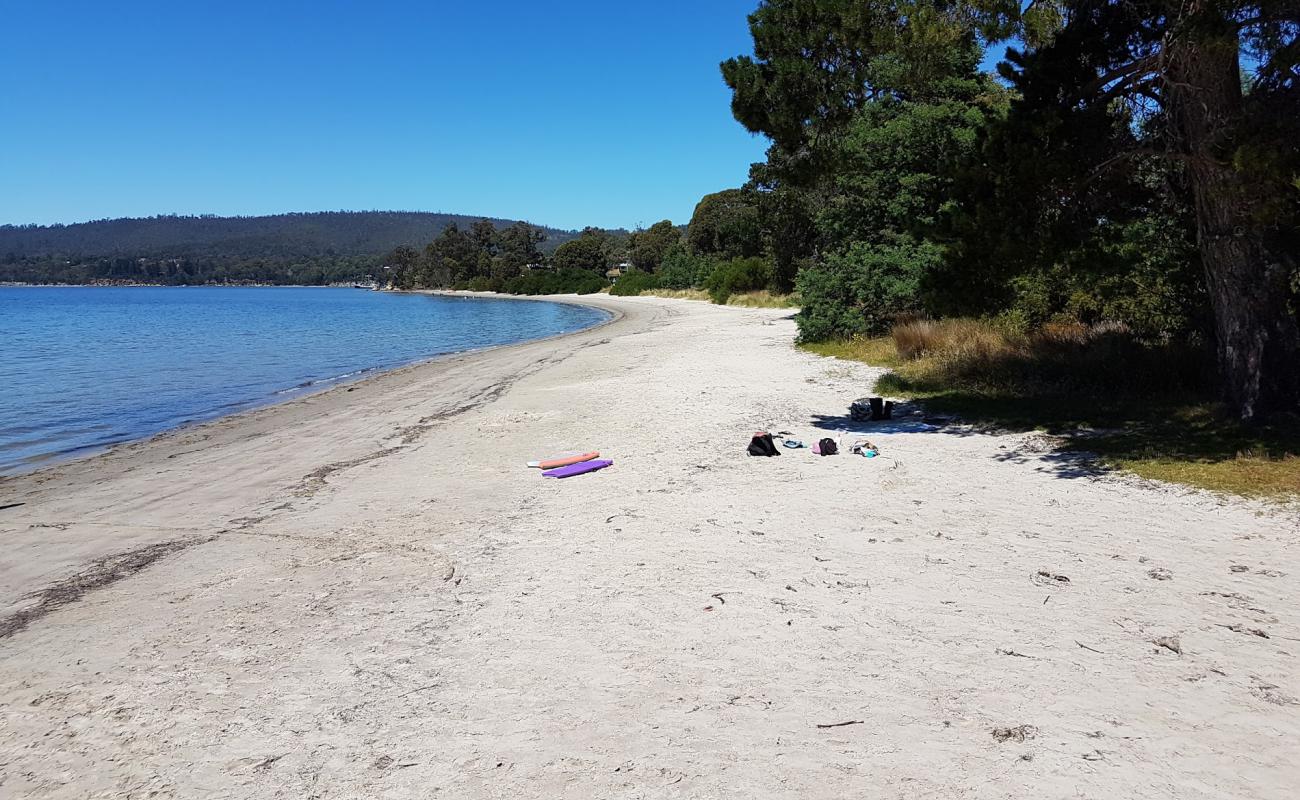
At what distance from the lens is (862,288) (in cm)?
1747

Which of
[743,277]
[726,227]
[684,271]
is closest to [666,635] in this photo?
[743,277]

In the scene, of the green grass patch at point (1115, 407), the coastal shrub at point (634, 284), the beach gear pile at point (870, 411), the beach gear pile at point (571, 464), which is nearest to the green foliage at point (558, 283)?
the coastal shrub at point (634, 284)

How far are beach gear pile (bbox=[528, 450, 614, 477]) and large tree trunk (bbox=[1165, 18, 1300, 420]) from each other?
6522 millimetres

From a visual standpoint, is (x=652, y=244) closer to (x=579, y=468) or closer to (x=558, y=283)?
(x=558, y=283)

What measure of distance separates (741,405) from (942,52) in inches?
219

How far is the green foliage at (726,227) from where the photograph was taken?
1753 inches

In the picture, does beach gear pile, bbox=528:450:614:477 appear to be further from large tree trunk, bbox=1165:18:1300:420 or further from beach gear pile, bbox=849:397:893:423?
large tree trunk, bbox=1165:18:1300:420

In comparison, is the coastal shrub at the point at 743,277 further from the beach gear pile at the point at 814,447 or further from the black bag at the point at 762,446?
the black bag at the point at 762,446

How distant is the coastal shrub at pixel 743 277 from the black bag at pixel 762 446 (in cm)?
3567

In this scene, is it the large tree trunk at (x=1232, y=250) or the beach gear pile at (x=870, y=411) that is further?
the beach gear pile at (x=870, y=411)

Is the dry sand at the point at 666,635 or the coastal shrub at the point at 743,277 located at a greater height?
the coastal shrub at the point at 743,277

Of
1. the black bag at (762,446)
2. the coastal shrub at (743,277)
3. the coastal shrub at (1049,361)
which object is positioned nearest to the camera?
the black bag at (762,446)

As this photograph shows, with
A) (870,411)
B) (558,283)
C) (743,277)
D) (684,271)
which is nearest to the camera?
(870,411)

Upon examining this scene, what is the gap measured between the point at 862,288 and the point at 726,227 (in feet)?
112
